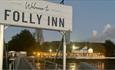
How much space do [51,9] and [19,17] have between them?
25.2 inches

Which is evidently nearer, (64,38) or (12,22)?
(12,22)

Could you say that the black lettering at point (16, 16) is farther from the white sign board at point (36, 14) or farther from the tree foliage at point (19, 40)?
the tree foliage at point (19, 40)

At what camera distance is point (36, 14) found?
6.75 meters

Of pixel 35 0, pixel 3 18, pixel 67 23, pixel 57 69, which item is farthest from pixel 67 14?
pixel 57 69

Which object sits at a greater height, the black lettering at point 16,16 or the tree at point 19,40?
the black lettering at point 16,16

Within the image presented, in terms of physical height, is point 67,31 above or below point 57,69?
above

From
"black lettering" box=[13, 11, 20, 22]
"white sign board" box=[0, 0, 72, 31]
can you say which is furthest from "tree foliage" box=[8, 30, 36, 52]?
"black lettering" box=[13, 11, 20, 22]

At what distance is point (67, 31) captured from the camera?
7.21m

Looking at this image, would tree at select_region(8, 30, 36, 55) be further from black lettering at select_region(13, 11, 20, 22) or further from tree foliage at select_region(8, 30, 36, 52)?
black lettering at select_region(13, 11, 20, 22)

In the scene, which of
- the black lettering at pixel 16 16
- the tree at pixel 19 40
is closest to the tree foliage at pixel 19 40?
the tree at pixel 19 40

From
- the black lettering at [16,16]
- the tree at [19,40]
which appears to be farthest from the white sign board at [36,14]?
the tree at [19,40]

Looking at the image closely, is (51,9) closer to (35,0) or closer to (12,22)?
(35,0)

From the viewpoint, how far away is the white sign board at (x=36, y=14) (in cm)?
646

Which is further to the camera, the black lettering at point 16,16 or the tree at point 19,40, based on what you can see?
the tree at point 19,40
